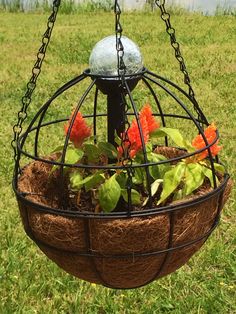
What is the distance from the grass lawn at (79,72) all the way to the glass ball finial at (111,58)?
1.65 metres

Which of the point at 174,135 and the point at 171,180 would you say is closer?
the point at 171,180

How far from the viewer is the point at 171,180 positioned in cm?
173

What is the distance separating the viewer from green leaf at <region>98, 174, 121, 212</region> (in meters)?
1.63

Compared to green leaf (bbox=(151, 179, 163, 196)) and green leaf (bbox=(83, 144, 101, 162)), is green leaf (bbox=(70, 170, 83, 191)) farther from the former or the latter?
green leaf (bbox=(151, 179, 163, 196))

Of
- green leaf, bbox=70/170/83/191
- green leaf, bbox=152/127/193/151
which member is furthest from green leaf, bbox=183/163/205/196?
green leaf, bbox=70/170/83/191

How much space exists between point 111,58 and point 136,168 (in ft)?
1.28

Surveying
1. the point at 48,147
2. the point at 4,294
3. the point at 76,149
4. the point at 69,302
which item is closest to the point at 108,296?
the point at 69,302

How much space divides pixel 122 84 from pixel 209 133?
1.17 ft

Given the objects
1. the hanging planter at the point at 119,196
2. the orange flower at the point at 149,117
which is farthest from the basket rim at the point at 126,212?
the orange flower at the point at 149,117

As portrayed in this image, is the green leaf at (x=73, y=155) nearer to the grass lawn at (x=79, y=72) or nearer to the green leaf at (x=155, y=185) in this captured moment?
the green leaf at (x=155, y=185)

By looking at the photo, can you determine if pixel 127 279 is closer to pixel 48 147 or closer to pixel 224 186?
pixel 224 186

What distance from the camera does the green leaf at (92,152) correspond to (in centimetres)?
191

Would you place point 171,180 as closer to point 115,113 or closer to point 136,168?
point 136,168

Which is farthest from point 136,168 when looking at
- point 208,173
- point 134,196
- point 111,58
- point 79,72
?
point 79,72
